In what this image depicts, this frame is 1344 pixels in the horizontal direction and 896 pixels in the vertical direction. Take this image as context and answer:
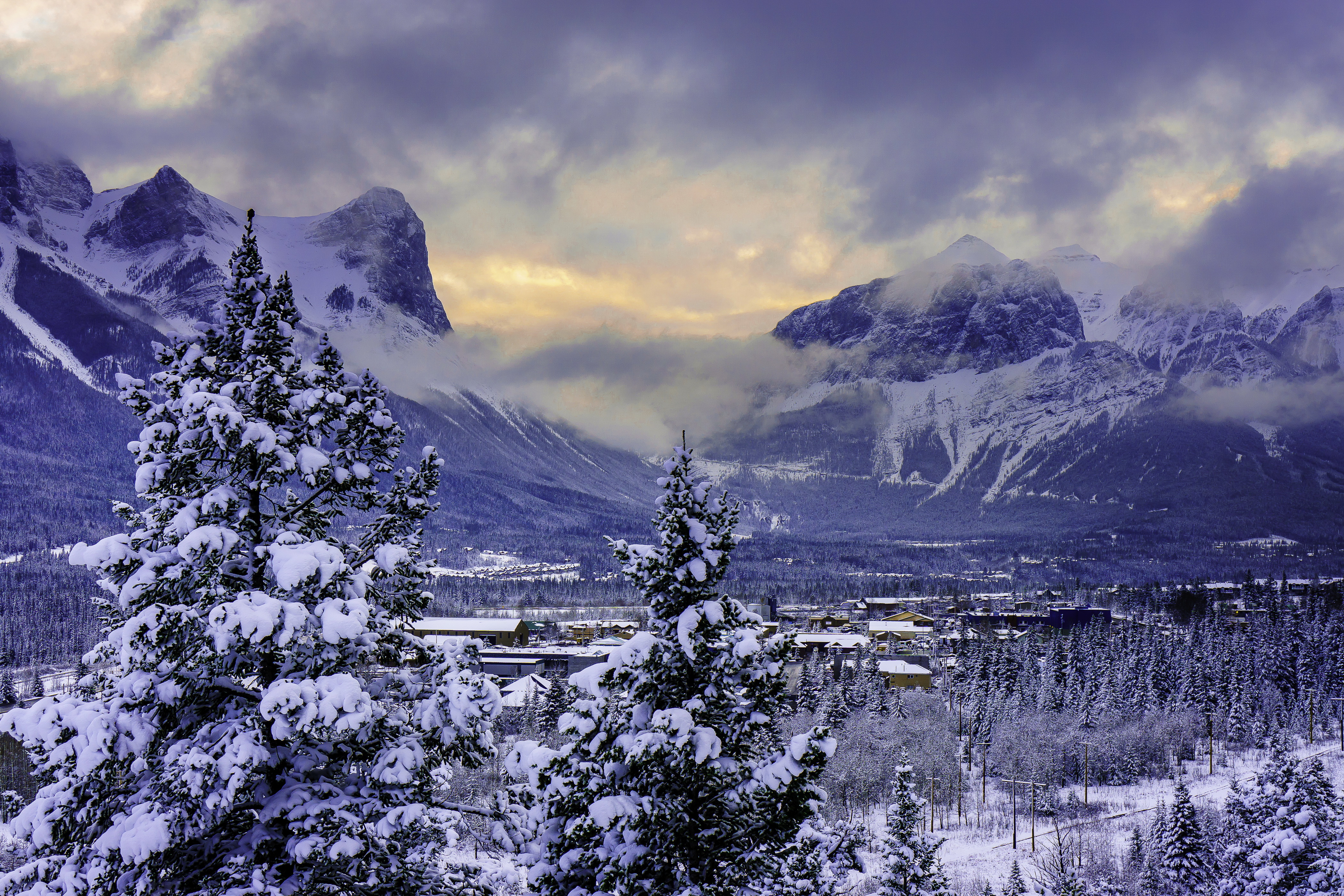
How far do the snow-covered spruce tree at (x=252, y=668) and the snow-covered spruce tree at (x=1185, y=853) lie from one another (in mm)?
45360

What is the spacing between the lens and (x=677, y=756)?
11742 millimetres

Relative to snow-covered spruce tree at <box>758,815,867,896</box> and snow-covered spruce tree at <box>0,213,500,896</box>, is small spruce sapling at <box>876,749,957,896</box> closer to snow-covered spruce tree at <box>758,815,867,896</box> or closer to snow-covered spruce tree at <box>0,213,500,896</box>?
snow-covered spruce tree at <box>758,815,867,896</box>

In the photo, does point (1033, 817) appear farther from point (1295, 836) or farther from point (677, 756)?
point (677, 756)

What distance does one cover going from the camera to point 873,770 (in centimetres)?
6912

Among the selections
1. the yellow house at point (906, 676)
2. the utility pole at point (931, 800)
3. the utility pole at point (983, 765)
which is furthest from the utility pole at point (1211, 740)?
the yellow house at point (906, 676)

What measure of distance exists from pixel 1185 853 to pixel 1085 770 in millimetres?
28428

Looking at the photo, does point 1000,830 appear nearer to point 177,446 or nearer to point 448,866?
point 448,866

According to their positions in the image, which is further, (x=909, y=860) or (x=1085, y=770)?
(x=1085, y=770)

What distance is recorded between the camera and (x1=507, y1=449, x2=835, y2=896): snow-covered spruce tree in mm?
11844

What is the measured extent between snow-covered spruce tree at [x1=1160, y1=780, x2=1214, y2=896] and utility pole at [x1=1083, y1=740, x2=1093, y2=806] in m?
26.7

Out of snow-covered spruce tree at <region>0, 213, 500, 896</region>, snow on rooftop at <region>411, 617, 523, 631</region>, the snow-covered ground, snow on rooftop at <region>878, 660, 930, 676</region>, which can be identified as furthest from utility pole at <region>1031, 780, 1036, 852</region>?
snow on rooftop at <region>411, 617, 523, 631</region>

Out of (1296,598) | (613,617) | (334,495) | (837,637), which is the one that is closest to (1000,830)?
(334,495)

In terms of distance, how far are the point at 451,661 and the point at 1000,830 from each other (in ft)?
217

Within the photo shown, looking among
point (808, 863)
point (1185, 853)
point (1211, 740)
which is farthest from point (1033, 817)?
point (808, 863)
